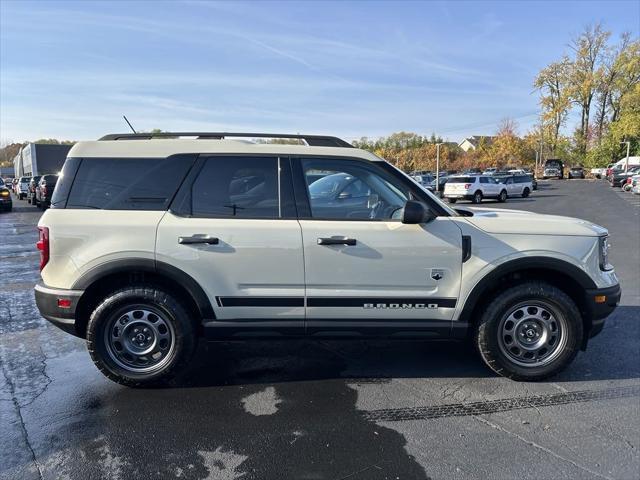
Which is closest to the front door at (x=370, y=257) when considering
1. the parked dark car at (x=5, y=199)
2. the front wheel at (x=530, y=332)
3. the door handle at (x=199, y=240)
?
the front wheel at (x=530, y=332)

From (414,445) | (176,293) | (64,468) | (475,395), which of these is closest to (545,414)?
(475,395)

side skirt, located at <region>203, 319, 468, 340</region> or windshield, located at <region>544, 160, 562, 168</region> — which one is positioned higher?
windshield, located at <region>544, 160, 562, 168</region>

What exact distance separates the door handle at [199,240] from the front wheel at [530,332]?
2.27m

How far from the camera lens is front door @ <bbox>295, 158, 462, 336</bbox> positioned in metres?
3.71

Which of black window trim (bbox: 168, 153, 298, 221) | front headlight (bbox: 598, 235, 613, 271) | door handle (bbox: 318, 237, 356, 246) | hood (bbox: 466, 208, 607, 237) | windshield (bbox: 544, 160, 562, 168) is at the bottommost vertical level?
front headlight (bbox: 598, 235, 613, 271)

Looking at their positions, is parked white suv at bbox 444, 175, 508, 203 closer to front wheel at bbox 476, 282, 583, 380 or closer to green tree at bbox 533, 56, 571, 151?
front wheel at bbox 476, 282, 583, 380

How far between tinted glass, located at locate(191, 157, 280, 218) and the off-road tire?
2.53 ft

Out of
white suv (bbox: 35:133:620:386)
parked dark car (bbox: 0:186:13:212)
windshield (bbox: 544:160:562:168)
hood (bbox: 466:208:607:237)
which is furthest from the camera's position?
windshield (bbox: 544:160:562:168)

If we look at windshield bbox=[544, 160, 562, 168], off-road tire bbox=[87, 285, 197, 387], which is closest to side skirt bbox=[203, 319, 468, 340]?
off-road tire bbox=[87, 285, 197, 387]

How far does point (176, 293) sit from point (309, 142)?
1.69 metres

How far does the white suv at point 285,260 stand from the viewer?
372 centimetres

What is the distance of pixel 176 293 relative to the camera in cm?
390

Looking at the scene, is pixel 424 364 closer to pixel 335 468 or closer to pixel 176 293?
pixel 335 468

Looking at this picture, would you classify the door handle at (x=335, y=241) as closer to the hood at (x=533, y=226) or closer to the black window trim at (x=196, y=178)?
the black window trim at (x=196, y=178)
